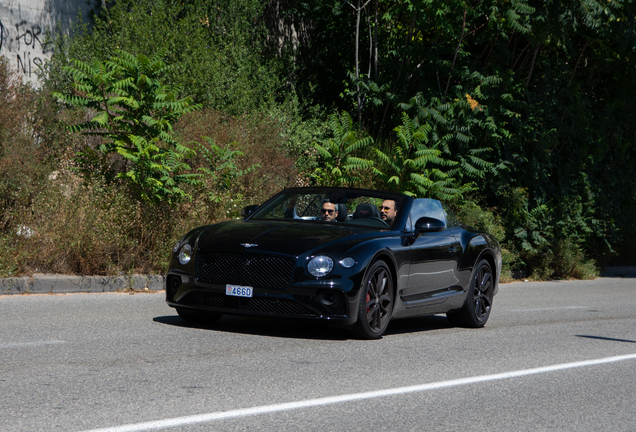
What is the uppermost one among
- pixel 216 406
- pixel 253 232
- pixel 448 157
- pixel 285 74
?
pixel 285 74

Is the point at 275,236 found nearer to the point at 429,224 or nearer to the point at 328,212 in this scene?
the point at 328,212

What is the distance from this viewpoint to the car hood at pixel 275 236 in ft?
25.8

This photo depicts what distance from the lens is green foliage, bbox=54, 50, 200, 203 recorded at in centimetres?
1310

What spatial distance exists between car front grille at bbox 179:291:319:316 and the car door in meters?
1.46

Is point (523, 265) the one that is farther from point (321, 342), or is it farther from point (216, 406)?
point (216, 406)

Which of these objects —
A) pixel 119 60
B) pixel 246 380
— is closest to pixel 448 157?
pixel 119 60

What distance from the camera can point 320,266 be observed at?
25.4 feet

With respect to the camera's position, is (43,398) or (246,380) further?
(246,380)

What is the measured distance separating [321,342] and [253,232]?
4.30 ft

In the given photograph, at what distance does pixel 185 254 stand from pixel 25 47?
13.5m

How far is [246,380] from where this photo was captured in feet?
20.0

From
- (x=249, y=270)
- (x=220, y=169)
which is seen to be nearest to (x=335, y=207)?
(x=249, y=270)

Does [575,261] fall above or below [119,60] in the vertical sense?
below

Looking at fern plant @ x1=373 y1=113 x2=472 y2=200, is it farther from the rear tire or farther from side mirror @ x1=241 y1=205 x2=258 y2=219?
the rear tire
